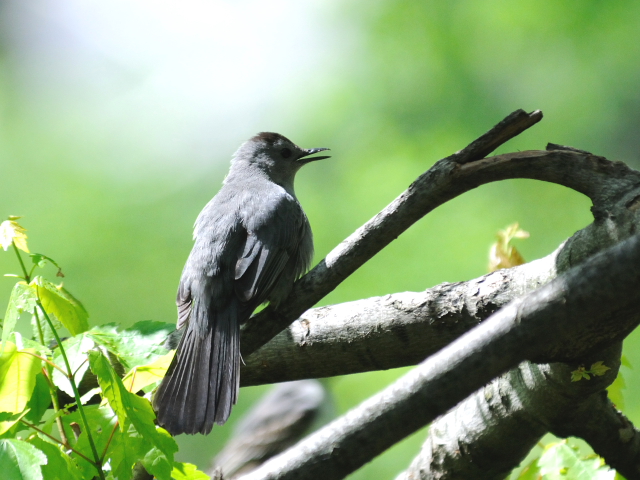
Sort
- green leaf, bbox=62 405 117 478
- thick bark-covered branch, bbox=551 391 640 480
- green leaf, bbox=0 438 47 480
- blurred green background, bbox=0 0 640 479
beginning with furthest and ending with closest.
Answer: blurred green background, bbox=0 0 640 479 < thick bark-covered branch, bbox=551 391 640 480 < green leaf, bbox=62 405 117 478 < green leaf, bbox=0 438 47 480

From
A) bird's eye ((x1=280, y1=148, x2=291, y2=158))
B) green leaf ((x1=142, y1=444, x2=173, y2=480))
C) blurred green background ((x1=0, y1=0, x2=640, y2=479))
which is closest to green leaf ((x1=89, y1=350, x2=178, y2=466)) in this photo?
green leaf ((x1=142, y1=444, x2=173, y2=480))

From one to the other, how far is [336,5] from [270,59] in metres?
1.01

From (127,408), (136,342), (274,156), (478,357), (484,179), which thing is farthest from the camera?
(274,156)

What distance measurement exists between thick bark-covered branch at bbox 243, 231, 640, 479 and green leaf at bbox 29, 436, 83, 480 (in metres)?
0.62

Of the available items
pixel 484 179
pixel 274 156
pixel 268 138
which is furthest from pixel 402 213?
pixel 268 138

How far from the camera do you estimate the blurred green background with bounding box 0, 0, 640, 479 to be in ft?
19.2

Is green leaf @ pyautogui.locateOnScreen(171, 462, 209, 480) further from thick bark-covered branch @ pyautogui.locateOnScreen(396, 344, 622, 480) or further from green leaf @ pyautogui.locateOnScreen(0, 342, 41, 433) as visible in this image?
thick bark-covered branch @ pyautogui.locateOnScreen(396, 344, 622, 480)

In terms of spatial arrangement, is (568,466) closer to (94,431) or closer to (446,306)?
(446,306)

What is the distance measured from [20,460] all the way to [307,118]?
5.79 metres

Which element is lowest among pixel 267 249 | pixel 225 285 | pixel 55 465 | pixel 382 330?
pixel 55 465

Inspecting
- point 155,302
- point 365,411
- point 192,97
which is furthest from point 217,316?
point 192,97

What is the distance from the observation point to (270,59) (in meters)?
6.88

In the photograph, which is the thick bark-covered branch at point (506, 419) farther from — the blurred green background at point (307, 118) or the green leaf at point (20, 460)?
the blurred green background at point (307, 118)

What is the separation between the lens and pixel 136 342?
6.26 ft
